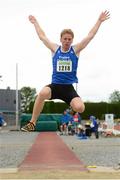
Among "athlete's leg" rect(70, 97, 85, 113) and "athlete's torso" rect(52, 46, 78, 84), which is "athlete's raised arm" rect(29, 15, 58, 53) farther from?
"athlete's leg" rect(70, 97, 85, 113)

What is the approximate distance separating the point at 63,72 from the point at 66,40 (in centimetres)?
45

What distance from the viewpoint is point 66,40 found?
7.71 m

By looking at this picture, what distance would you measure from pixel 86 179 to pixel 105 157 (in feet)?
22.1

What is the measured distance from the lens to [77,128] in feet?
111

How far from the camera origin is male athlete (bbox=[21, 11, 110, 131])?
7.70 m

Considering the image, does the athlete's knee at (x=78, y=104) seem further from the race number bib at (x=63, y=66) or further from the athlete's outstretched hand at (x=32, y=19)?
the athlete's outstretched hand at (x=32, y=19)

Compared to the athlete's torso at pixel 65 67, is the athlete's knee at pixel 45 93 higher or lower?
lower

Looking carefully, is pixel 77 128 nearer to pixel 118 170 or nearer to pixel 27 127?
pixel 118 170

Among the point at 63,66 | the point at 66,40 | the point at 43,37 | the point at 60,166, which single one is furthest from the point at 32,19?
the point at 60,166

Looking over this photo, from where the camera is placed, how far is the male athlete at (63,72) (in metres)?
7.70

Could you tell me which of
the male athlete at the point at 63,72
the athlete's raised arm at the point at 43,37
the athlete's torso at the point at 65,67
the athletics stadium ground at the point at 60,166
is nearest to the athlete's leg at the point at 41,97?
the male athlete at the point at 63,72

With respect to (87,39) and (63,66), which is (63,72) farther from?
(87,39)

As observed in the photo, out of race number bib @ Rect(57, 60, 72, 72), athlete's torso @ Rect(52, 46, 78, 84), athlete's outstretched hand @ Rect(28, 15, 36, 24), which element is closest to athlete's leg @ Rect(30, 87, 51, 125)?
athlete's torso @ Rect(52, 46, 78, 84)

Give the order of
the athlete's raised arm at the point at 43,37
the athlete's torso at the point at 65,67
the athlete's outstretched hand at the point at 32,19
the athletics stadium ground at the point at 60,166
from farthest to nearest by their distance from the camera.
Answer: the athletics stadium ground at the point at 60,166, the athlete's outstretched hand at the point at 32,19, the athlete's raised arm at the point at 43,37, the athlete's torso at the point at 65,67
